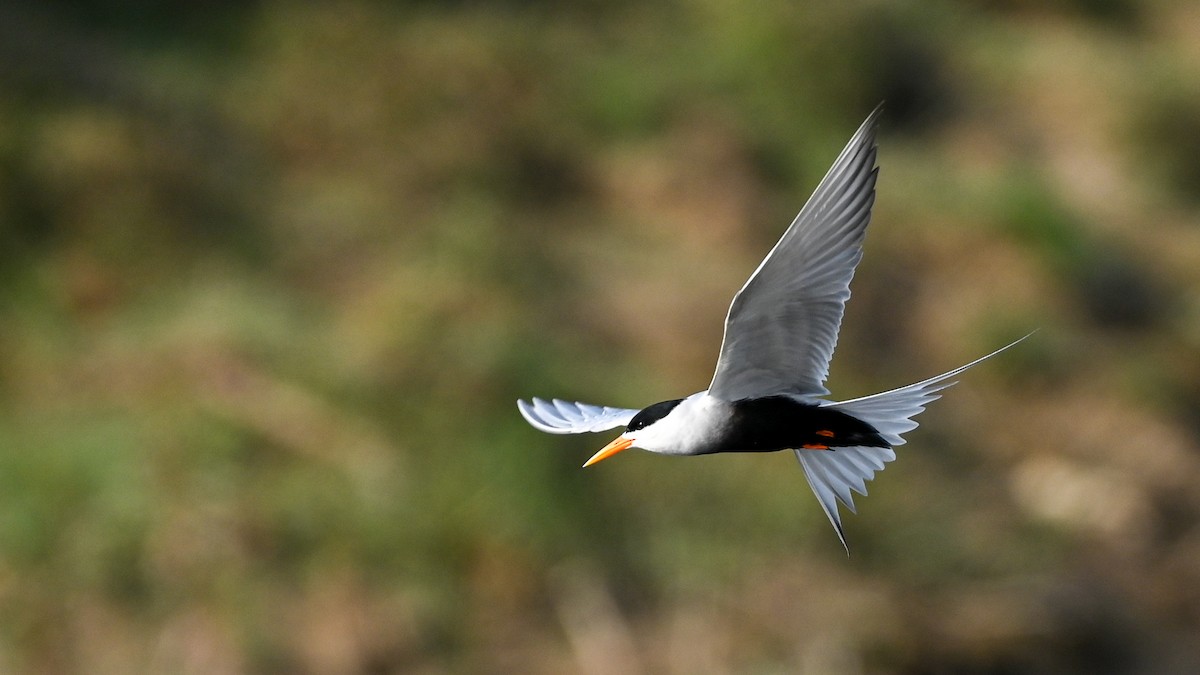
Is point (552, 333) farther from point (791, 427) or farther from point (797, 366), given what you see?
point (791, 427)

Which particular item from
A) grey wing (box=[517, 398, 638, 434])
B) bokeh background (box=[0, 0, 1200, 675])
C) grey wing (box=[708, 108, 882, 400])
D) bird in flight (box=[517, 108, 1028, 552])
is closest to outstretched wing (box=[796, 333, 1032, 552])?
bird in flight (box=[517, 108, 1028, 552])

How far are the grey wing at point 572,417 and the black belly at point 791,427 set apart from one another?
39cm

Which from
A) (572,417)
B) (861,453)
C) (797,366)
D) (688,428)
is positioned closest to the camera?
(688,428)

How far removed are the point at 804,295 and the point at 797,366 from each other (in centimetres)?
15

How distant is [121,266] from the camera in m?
8.04

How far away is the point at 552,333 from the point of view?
26.2 feet

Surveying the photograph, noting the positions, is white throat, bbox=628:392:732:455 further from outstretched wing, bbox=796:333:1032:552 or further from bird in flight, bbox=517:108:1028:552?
outstretched wing, bbox=796:333:1032:552

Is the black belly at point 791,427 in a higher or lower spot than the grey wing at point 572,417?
higher

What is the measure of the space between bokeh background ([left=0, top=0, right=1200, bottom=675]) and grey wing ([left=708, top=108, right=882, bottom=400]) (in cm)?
387

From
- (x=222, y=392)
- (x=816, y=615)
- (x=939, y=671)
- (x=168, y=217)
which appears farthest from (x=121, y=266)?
(x=939, y=671)

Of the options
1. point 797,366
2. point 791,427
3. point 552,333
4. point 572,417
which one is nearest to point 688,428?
point 791,427

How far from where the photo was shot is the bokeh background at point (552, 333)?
22.8 feet

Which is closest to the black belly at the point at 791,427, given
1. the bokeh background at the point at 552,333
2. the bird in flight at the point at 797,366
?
the bird in flight at the point at 797,366

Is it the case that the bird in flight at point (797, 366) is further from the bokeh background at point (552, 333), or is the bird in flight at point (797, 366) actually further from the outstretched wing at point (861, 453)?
the bokeh background at point (552, 333)
